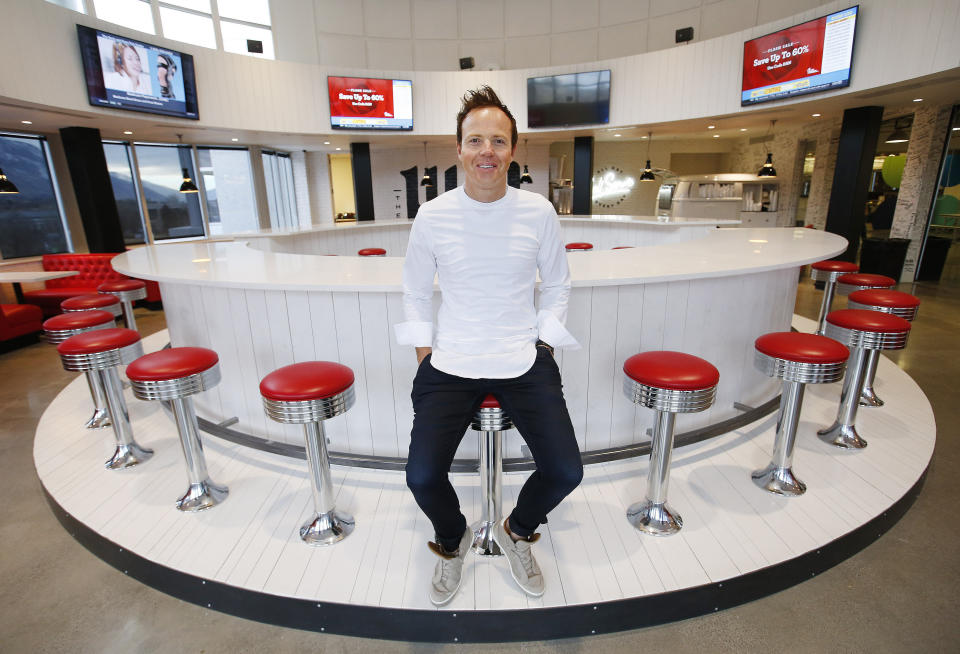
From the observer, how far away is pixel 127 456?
2621 millimetres

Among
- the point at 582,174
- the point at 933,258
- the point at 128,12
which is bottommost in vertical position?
the point at 933,258

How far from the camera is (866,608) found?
5.77 ft

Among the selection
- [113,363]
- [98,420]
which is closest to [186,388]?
[113,363]

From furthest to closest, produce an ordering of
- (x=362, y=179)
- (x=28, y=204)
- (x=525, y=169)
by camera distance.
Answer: (x=525, y=169) < (x=362, y=179) < (x=28, y=204)

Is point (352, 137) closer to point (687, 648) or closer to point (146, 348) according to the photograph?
point (146, 348)

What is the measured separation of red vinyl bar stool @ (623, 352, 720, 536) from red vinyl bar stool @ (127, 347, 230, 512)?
1.80 metres

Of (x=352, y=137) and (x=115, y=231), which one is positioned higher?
(x=352, y=137)

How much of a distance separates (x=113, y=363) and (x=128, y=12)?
8.82 metres

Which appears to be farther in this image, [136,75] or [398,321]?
[136,75]

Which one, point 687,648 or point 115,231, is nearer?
point 687,648

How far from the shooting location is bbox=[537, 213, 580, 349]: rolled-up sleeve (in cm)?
169

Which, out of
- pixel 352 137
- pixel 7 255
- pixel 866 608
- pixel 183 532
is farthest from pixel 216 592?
pixel 7 255

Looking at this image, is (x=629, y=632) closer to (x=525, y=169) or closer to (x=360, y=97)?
(x=360, y=97)

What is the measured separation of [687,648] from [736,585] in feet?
1.03
